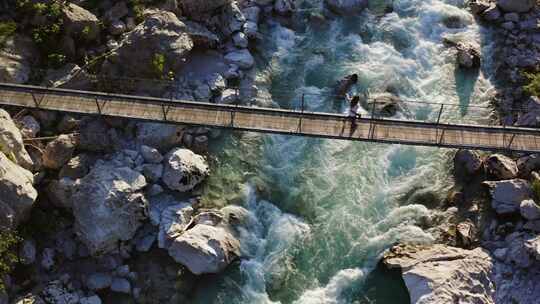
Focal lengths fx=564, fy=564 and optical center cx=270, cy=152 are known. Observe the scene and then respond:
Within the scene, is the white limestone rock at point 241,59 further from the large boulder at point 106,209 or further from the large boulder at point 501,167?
the large boulder at point 501,167

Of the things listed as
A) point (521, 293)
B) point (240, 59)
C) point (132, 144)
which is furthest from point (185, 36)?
point (521, 293)

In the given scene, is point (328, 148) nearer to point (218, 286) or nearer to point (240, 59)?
point (240, 59)

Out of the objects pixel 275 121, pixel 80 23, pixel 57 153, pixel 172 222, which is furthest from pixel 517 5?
pixel 57 153

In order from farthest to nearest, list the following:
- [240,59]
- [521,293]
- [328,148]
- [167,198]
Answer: [240,59] < [328,148] < [167,198] < [521,293]

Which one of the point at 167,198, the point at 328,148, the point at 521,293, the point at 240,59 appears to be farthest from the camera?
the point at 240,59

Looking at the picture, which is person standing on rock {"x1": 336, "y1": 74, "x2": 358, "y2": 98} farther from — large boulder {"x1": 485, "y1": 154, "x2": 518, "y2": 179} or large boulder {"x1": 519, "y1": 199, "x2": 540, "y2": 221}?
large boulder {"x1": 519, "y1": 199, "x2": 540, "y2": 221}

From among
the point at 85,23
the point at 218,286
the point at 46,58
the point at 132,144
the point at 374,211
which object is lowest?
the point at 218,286
